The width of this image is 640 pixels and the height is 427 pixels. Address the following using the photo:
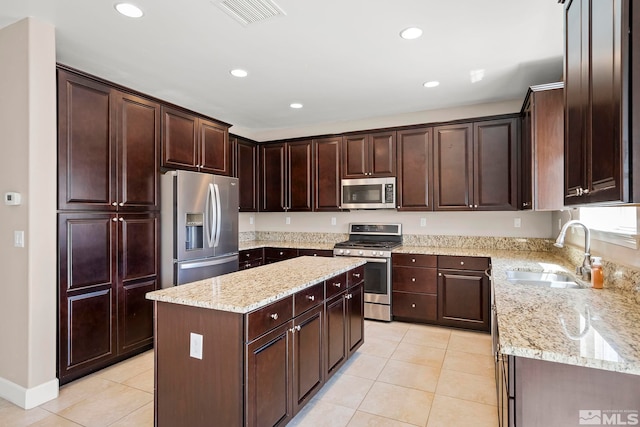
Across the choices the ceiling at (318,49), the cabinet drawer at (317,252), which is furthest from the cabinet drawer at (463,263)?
the ceiling at (318,49)

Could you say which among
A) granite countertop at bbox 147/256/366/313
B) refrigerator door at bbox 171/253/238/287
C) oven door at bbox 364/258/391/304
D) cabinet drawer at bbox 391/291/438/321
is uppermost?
granite countertop at bbox 147/256/366/313

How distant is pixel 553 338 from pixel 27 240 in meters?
→ 3.06

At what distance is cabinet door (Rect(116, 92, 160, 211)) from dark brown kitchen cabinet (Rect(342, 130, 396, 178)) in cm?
235

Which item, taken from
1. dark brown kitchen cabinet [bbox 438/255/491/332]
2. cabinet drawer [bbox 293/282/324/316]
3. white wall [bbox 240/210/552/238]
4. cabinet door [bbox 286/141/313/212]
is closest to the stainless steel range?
white wall [bbox 240/210/552/238]

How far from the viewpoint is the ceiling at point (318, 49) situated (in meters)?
2.23

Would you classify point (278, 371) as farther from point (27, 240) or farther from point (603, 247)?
point (603, 247)

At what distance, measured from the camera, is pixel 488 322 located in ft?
12.1

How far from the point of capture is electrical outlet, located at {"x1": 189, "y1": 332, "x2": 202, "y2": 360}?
172 cm

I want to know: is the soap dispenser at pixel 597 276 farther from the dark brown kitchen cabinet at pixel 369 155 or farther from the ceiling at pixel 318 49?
the dark brown kitchen cabinet at pixel 369 155

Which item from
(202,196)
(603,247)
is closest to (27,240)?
(202,196)

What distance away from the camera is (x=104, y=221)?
2.89 meters

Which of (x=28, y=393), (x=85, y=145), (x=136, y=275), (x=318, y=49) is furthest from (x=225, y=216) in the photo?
(x=28, y=393)

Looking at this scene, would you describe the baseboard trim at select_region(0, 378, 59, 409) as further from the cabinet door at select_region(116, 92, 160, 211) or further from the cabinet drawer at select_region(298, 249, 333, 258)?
the cabinet drawer at select_region(298, 249, 333, 258)

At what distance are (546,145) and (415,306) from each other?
7.08ft
